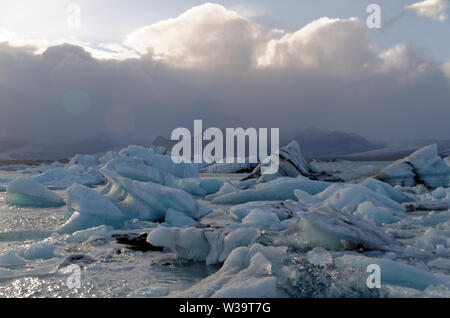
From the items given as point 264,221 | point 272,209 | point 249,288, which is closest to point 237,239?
point 249,288

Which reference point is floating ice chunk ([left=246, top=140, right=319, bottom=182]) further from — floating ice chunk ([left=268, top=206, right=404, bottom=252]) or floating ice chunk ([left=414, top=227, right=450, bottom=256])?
floating ice chunk ([left=268, top=206, right=404, bottom=252])

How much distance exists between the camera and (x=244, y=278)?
7.77 feet

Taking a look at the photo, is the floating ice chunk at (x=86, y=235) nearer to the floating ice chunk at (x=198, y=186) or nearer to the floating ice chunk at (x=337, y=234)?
the floating ice chunk at (x=337, y=234)

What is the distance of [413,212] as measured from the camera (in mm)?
5645

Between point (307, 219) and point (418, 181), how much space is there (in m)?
8.11

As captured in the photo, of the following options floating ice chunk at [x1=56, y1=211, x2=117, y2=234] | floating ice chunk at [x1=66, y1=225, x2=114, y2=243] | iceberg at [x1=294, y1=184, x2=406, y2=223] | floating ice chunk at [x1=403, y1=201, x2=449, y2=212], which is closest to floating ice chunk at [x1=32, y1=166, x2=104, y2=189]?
floating ice chunk at [x1=56, y1=211, x2=117, y2=234]

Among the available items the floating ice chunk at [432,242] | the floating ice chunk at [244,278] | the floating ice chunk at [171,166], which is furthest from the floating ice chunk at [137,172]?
the floating ice chunk at [432,242]

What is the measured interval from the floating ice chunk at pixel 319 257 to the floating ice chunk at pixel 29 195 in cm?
557

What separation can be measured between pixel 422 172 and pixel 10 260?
32.1ft

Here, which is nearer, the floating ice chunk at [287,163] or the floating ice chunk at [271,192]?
the floating ice chunk at [271,192]

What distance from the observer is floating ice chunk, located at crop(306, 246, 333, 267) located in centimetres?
266

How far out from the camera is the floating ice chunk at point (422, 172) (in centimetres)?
984

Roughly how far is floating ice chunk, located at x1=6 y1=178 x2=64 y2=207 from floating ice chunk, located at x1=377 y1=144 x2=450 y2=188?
8.10m
